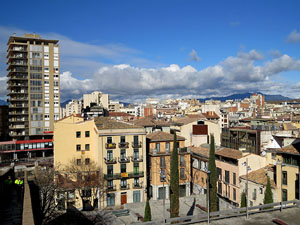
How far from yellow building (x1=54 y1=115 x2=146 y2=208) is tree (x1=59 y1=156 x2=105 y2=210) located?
37.7 inches

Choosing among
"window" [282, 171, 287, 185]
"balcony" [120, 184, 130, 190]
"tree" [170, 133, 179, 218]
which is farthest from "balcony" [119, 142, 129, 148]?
"window" [282, 171, 287, 185]

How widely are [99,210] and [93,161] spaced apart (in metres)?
8.16

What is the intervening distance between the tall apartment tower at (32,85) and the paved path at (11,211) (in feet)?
207

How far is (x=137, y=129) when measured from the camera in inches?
1996

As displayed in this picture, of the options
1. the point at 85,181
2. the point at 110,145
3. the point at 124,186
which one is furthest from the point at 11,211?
the point at 124,186

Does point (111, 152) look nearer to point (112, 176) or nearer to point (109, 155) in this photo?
point (109, 155)

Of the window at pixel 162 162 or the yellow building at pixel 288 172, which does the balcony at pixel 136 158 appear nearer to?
the window at pixel 162 162

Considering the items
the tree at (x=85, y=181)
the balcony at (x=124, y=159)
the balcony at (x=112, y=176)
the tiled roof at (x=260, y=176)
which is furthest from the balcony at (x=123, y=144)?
the tiled roof at (x=260, y=176)

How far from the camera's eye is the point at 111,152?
160 feet

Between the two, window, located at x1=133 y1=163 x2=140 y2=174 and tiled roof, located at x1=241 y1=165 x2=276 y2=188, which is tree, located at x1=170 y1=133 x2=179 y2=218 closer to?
window, located at x1=133 y1=163 x2=140 y2=174

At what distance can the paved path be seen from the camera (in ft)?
72.2

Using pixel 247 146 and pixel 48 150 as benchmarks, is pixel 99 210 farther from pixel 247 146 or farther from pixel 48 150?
pixel 48 150

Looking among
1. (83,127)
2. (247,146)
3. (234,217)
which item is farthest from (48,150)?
(234,217)

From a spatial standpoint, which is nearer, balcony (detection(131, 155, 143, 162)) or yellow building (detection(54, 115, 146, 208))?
yellow building (detection(54, 115, 146, 208))
